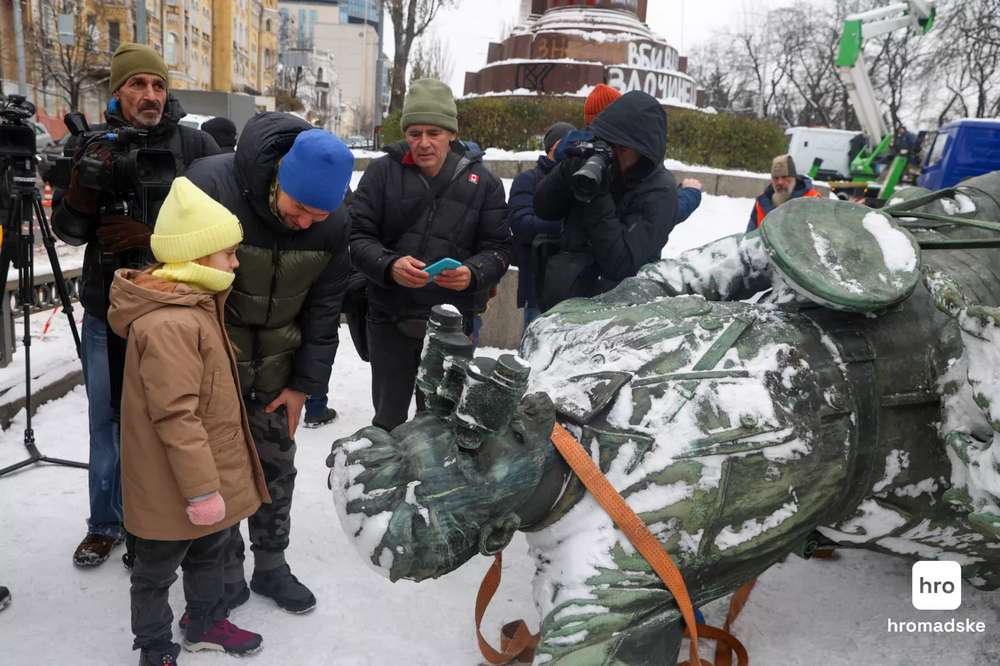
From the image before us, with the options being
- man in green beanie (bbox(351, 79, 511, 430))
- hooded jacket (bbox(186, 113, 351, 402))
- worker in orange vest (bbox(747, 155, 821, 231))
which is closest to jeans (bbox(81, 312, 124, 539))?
hooded jacket (bbox(186, 113, 351, 402))

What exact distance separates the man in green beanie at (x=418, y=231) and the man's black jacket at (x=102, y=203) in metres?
0.75

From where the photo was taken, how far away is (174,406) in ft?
7.25

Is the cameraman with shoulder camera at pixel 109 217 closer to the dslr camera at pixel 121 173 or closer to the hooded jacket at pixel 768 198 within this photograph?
the dslr camera at pixel 121 173

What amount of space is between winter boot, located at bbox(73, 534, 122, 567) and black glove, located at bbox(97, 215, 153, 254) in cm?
118

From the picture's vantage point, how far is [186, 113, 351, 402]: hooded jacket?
2576mm

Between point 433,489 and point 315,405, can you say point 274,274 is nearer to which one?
point 433,489

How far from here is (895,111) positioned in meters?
32.2

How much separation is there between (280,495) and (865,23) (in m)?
17.6

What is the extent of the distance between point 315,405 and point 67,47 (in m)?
28.8

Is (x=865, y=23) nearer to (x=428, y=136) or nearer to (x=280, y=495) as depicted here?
(x=428, y=136)

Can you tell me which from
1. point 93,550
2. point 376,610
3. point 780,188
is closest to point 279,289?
point 376,610

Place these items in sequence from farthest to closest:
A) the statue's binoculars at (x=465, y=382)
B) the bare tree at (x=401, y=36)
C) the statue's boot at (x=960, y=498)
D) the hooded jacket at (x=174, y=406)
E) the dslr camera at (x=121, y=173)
→ the bare tree at (x=401, y=36), the dslr camera at (x=121, y=173), the hooded jacket at (x=174, y=406), the statue's boot at (x=960, y=498), the statue's binoculars at (x=465, y=382)

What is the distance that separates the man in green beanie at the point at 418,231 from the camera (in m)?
3.54

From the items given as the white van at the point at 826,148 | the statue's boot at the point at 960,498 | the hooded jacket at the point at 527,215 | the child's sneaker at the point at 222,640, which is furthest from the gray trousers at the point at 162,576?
the white van at the point at 826,148
